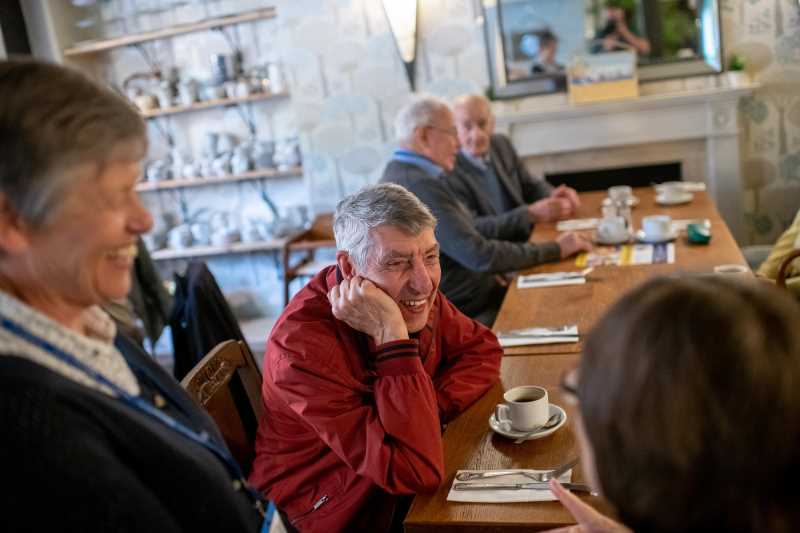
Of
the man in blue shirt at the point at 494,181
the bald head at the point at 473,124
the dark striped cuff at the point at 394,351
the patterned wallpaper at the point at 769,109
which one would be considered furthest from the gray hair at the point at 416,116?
the patterned wallpaper at the point at 769,109

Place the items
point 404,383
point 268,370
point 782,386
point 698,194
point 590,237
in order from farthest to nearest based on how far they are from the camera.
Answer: point 698,194
point 590,237
point 268,370
point 404,383
point 782,386

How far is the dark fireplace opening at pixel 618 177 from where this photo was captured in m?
4.54

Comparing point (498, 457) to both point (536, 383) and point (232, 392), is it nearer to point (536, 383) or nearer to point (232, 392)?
point (536, 383)

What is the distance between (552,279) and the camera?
7.99 ft

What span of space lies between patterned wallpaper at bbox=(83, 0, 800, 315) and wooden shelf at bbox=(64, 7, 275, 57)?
0.13 m

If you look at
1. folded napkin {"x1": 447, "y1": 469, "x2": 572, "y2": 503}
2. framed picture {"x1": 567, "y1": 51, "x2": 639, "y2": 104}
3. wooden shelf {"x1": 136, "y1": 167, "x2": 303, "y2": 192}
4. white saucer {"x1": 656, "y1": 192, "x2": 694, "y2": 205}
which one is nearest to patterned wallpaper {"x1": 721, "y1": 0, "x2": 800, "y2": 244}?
framed picture {"x1": 567, "y1": 51, "x2": 639, "y2": 104}

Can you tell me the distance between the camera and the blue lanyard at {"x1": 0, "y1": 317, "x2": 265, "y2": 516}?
77 centimetres

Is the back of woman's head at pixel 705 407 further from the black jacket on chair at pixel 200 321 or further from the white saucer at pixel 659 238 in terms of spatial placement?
the white saucer at pixel 659 238

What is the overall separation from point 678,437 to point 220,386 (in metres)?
1.10

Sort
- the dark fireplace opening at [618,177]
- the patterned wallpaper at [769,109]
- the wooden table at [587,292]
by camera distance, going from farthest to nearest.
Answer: the dark fireplace opening at [618,177]
the patterned wallpaper at [769,109]
the wooden table at [587,292]

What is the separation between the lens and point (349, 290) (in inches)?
56.9

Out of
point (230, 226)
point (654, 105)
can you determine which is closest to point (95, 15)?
point (230, 226)

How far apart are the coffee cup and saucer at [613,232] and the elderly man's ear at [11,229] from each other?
2.34 metres

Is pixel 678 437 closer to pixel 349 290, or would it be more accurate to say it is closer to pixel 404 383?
pixel 404 383
